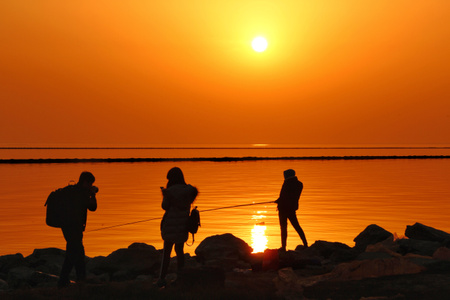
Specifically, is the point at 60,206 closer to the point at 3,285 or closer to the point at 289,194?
the point at 3,285

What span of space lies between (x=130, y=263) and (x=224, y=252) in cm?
245

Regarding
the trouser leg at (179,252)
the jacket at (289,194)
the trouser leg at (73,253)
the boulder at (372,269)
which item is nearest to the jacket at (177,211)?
the trouser leg at (179,252)

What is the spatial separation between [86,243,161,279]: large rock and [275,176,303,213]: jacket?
134 inches

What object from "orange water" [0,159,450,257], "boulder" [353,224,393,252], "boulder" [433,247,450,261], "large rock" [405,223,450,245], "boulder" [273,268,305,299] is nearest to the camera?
"boulder" [273,268,305,299]

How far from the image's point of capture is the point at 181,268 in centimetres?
1290

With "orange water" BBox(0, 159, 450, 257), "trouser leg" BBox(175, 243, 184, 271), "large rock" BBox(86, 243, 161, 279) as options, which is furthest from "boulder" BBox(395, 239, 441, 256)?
"trouser leg" BBox(175, 243, 184, 271)

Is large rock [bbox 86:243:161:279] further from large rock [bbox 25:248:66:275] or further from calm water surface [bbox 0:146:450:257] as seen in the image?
calm water surface [bbox 0:146:450:257]

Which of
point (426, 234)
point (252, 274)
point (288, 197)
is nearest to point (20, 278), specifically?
point (252, 274)

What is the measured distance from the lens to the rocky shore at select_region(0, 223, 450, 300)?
1191cm

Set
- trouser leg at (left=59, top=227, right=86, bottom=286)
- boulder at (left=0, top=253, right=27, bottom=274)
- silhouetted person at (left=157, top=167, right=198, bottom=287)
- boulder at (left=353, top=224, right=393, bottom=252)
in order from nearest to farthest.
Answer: silhouetted person at (left=157, top=167, right=198, bottom=287)
trouser leg at (left=59, top=227, right=86, bottom=286)
boulder at (left=0, top=253, right=27, bottom=274)
boulder at (left=353, top=224, right=393, bottom=252)

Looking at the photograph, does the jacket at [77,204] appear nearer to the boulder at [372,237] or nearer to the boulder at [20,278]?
the boulder at [20,278]

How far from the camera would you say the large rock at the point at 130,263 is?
16.5 m

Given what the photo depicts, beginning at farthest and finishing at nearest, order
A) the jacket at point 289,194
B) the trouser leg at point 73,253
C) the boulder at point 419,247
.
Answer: the boulder at point 419,247
the jacket at point 289,194
the trouser leg at point 73,253

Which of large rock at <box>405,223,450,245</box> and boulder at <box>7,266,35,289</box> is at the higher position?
large rock at <box>405,223,450,245</box>
